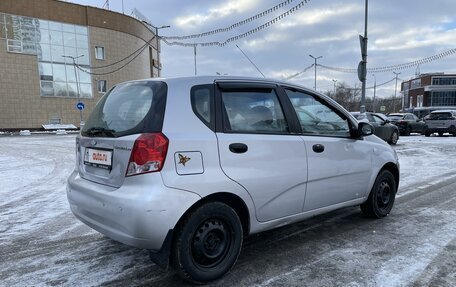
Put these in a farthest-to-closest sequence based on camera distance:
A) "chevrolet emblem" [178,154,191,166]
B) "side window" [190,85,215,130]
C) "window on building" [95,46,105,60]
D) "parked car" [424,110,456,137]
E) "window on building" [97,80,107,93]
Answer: "window on building" [97,80,107,93], "window on building" [95,46,105,60], "parked car" [424,110,456,137], "side window" [190,85,215,130], "chevrolet emblem" [178,154,191,166]

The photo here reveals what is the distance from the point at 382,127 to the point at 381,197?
37.8 ft

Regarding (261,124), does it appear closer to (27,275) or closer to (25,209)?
(27,275)

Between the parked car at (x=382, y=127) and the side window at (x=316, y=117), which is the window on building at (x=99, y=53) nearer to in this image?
the parked car at (x=382, y=127)

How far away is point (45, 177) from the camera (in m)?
8.61

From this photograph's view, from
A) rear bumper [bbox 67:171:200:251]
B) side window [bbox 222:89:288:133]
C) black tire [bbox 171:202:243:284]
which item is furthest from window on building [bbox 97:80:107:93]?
black tire [bbox 171:202:243:284]

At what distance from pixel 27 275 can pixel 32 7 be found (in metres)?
46.2

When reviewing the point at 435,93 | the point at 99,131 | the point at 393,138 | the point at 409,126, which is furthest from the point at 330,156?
the point at 435,93

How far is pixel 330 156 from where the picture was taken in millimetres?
4188

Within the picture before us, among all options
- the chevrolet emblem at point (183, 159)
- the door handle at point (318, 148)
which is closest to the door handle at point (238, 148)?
the chevrolet emblem at point (183, 159)

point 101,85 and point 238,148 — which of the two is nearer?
point 238,148

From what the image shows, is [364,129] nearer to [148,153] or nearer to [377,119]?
[148,153]

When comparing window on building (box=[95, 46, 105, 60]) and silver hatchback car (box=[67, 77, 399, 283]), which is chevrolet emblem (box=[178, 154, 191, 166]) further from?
window on building (box=[95, 46, 105, 60])

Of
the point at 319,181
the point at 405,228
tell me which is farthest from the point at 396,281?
the point at 405,228

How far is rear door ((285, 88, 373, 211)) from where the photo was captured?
402 centimetres
